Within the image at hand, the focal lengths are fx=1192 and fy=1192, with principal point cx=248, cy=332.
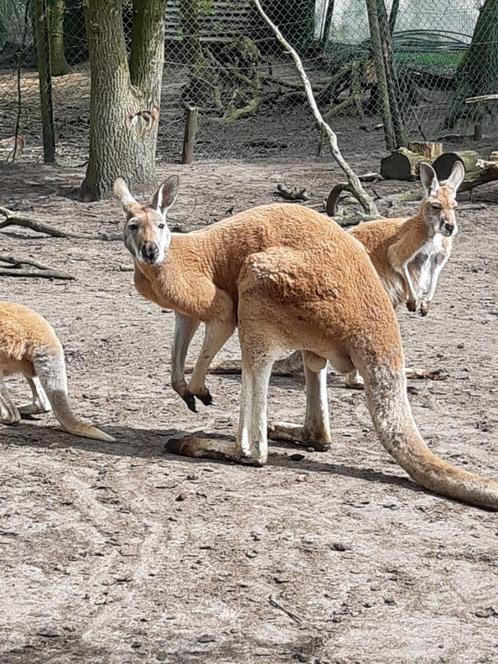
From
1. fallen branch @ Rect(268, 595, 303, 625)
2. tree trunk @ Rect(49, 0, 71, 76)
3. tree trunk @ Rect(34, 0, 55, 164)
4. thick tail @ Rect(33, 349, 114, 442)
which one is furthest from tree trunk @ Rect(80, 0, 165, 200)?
fallen branch @ Rect(268, 595, 303, 625)

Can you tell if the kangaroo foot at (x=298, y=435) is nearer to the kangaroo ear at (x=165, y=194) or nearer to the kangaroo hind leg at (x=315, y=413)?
the kangaroo hind leg at (x=315, y=413)

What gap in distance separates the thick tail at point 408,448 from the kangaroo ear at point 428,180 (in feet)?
6.97

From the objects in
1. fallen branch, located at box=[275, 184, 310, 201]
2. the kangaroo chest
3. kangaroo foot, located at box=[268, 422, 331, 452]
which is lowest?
kangaroo foot, located at box=[268, 422, 331, 452]

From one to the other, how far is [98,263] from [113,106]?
257 cm

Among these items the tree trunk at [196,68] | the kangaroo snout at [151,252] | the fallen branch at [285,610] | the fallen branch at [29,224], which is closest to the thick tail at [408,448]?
the kangaroo snout at [151,252]

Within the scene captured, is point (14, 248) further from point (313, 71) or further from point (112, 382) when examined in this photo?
point (313, 71)

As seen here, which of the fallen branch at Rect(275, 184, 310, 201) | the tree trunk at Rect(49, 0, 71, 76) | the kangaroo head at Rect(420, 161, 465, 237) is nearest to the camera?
the kangaroo head at Rect(420, 161, 465, 237)

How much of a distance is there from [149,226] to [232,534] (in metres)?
1.53

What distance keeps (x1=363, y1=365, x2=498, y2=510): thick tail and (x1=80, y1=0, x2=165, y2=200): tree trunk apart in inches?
271

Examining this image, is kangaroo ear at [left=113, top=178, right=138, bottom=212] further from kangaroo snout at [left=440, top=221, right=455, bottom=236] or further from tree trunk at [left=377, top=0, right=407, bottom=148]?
tree trunk at [left=377, top=0, right=407, bottom=148]

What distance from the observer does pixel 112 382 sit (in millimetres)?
6598

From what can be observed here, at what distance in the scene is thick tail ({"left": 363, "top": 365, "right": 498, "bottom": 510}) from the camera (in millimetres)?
4766

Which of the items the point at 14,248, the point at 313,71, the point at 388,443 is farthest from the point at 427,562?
the point at 313,71

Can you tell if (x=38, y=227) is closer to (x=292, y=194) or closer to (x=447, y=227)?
(x=292, y=194)
